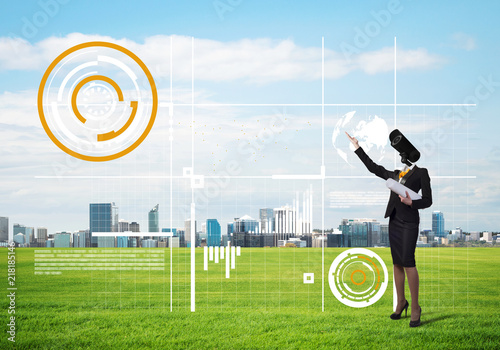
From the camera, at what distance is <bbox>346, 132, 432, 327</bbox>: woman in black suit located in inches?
339

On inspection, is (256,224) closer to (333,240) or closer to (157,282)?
(333,240)

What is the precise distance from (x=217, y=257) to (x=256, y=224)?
979 mm

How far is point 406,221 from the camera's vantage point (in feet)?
28.3

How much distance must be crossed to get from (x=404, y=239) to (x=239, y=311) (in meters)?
3.21

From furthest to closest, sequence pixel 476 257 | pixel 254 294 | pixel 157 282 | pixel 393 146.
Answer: pixel 476 257
pixel 157 282
pixel 254 294
pixel 393 146

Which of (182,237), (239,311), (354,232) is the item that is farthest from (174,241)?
(354,232)

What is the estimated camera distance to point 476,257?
599 inches

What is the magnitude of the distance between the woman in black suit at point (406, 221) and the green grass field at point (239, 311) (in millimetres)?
718

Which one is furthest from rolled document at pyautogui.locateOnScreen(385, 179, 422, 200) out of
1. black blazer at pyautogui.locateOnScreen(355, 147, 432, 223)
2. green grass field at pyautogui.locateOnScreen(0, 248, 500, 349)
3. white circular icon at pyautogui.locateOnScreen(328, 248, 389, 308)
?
green grass field at pyautogui.locateOnScreen(0, 248, 500, 349)

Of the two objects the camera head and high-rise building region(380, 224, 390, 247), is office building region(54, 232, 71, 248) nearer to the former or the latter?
high-rise building region(380, 224, 390, 247)

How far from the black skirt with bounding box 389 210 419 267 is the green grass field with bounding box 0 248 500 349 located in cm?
115

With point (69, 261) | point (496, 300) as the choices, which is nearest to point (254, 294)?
point (69, 261)

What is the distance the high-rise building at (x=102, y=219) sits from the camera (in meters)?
9.96

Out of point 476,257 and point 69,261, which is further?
point 476,257
